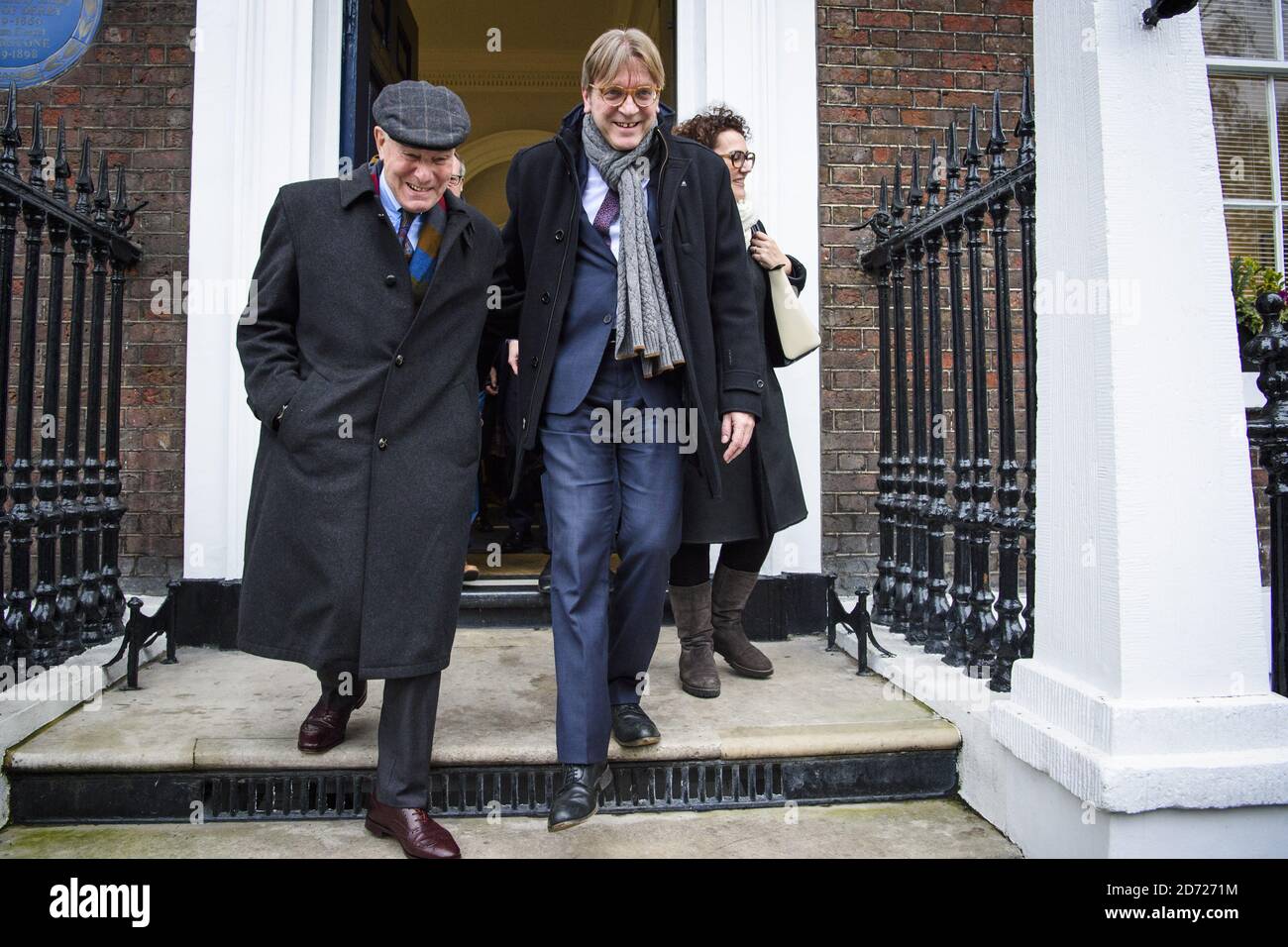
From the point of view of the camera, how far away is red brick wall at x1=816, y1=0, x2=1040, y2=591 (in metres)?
4.03

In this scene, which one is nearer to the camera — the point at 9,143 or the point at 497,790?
the point at 497,790

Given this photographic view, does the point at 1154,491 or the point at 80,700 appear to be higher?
the point at 1154,491

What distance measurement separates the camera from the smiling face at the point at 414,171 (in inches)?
83.2

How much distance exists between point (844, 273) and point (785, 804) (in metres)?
2.49

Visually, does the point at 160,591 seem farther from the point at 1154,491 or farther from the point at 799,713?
the point at 1154,491

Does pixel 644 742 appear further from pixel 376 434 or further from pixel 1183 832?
pixel 1183 832

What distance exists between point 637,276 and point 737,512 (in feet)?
3.13

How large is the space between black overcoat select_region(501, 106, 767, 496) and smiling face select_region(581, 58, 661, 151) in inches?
3.9

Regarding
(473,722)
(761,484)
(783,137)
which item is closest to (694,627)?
(761,484)

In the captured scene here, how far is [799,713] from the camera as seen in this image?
8.80 feet

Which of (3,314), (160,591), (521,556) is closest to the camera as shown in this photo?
(3,314)

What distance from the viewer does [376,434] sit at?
2.10 meters

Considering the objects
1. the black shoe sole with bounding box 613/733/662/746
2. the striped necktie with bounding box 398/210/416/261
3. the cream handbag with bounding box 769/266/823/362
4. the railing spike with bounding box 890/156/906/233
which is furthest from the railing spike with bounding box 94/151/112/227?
the railing spike with bounding box 890/156/906/233

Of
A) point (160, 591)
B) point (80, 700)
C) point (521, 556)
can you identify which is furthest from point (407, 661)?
point (521, 556)
